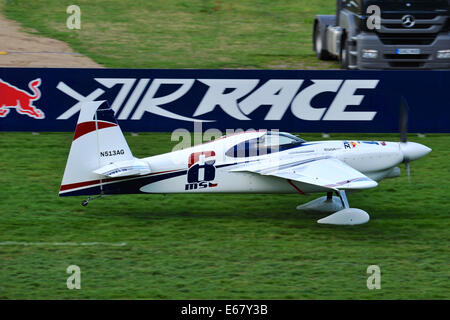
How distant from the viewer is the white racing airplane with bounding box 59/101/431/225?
1548 centimetres

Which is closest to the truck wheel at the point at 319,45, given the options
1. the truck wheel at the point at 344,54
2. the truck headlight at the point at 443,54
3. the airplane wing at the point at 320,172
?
the truck wheel at the point at 344,54

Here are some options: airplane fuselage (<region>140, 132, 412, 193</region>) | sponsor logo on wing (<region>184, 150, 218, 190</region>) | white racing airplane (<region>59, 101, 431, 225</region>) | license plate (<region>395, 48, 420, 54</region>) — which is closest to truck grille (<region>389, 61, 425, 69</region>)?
license plate (<region>395, 48, 420, 54</region>)

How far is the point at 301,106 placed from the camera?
22.3m

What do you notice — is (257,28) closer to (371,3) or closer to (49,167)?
(371,3)

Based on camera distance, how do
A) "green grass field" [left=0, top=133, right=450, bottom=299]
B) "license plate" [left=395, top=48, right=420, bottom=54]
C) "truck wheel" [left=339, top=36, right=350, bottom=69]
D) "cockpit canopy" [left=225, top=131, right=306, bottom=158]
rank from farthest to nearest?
"truck wheel" [left=339, top=36, right=350, bottom=69] < "license plate" [left=395, top=48, right=420, bottom=54] < "cockpit canopy" [left=225, top=131, right=306, bottom=158] < "green grass field" [left=0, top=133, right=450, bottom=299]

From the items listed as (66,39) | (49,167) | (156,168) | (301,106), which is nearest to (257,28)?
(66,39)

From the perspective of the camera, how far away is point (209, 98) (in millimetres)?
22312

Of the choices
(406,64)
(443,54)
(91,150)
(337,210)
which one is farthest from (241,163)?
(443,54)

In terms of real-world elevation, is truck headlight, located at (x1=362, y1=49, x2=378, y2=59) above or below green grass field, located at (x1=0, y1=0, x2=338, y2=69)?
below

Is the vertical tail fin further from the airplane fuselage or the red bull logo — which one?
the red bull logo

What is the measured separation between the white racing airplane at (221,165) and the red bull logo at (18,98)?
6915 mm

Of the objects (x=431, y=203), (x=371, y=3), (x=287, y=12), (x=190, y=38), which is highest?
(x=287, y=12)

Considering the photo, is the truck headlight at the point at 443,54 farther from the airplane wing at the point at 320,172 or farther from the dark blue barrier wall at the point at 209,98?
the airplane wing at the point at 320,172

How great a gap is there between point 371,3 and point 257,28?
38.7ft
